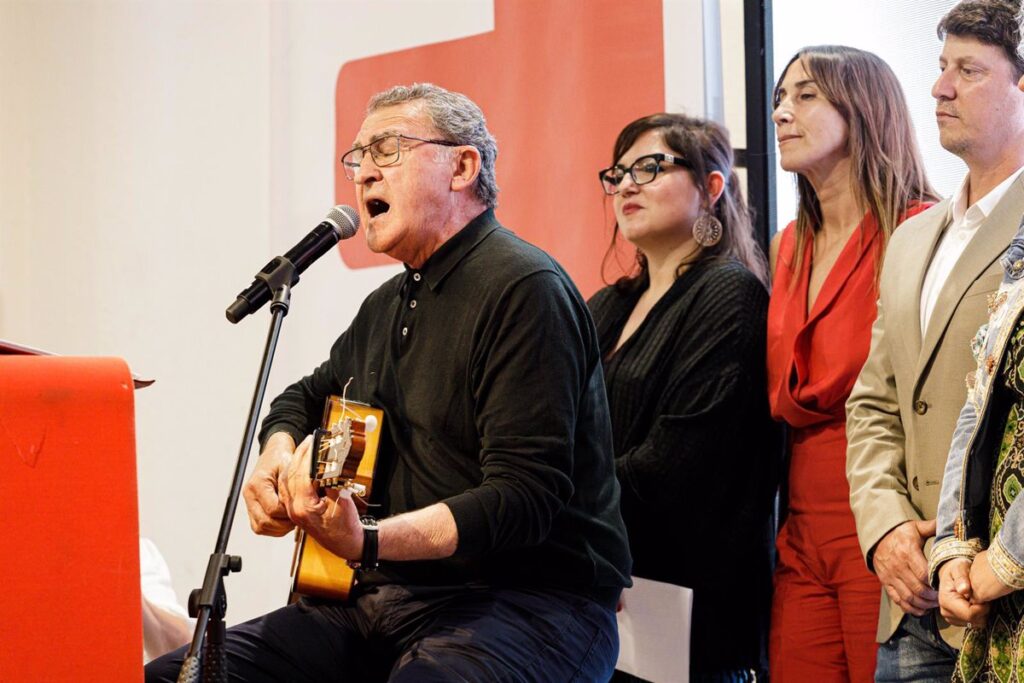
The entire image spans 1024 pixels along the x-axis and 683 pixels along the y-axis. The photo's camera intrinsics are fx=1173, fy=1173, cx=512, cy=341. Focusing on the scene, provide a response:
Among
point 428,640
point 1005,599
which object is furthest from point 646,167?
point 1005,599

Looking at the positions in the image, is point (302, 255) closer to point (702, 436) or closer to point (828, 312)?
point (702, 436)

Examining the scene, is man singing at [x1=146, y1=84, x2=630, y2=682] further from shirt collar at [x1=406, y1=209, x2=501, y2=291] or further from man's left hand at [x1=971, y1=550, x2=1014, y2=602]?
man's left hand at [x1=971, y1=550, x2=1014, y2=602]

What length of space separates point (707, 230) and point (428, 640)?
1495 millimetres

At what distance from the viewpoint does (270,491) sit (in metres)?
2.25

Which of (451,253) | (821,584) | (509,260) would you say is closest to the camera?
(509,260)

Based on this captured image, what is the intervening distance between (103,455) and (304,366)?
2644 millimetres

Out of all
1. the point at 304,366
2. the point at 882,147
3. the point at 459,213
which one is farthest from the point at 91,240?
the point at 882,147

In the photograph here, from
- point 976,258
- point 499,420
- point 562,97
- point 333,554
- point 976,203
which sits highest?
point 562,97

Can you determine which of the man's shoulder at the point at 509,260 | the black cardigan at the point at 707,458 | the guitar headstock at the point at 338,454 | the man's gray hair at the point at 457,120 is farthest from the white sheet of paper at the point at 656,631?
the guitar headstock at the point at 338,454

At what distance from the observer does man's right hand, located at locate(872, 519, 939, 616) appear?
2.12 metres

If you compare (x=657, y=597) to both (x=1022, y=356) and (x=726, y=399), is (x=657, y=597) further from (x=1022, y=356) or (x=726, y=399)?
(x=1022, y=356)

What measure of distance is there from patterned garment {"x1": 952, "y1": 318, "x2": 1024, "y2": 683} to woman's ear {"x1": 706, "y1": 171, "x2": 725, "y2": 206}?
55.5 inches

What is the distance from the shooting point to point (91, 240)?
4.94 metres

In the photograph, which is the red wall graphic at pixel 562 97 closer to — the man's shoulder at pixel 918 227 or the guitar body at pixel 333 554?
the man's shoulder at pixel 918 227
